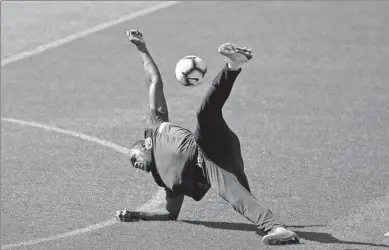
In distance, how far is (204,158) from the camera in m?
11.7

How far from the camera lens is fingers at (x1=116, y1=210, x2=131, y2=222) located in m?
12.5

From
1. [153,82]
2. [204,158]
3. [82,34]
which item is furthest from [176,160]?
[82,34]

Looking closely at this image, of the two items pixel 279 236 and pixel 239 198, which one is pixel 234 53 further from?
pixel 279 236

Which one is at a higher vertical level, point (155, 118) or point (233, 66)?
point (233, 66)

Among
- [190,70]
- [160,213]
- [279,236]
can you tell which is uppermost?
[190,70]

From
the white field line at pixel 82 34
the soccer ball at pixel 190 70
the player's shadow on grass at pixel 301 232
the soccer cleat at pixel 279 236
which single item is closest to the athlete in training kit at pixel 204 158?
the soccer cleat at pixel 279 236

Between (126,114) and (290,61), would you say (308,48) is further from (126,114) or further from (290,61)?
(126,114)

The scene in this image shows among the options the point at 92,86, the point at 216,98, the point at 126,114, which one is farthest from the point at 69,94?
the point at 216,98

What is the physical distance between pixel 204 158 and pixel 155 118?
1.23 m

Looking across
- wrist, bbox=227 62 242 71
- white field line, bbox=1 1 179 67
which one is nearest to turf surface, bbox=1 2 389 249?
white field line, bbox=1 1 179 67

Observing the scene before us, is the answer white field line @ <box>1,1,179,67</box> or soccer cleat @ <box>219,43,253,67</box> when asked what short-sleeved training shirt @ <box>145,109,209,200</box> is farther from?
white field line @ <box>1,1,179,67</box>

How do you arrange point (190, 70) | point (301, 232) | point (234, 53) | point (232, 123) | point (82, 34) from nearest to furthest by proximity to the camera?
point (234, 53) < point (301, 232) < point (190, 70) < point (232, 123) < point (82, 34)

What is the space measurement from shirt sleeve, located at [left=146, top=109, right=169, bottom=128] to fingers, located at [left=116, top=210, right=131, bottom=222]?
1.06m

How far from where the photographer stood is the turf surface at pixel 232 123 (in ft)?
40.6
